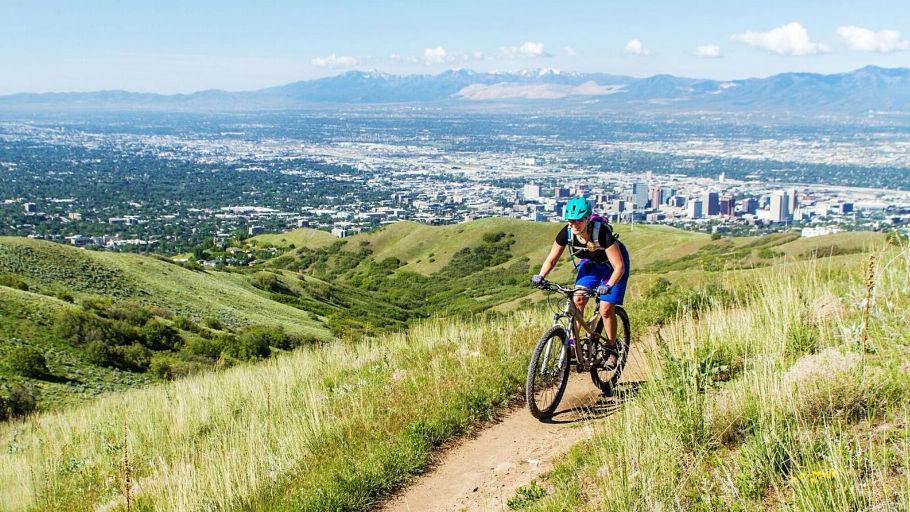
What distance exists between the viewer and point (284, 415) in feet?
24.0

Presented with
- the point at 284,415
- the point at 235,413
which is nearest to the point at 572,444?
the point at 284,415

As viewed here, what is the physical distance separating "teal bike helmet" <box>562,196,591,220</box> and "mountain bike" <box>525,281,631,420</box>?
2.22ft

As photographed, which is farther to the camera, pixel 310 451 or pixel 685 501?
pixel 310 451

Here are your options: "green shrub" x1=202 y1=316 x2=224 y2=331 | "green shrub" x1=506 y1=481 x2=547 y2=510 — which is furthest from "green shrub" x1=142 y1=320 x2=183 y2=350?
"green shrub" x1=506 y1=481 x2=547 y2=510

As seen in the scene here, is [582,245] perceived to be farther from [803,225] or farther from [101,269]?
[803,225]

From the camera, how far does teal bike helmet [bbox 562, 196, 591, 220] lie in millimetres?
6516

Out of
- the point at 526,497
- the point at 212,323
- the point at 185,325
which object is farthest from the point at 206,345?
the point at 526,497

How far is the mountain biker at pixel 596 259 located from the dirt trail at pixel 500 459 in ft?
3.17

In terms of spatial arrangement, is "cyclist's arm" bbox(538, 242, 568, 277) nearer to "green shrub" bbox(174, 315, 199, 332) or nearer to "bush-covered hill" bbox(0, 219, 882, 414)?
"bush-covered hill" bbox(0, 219, 882, 414)

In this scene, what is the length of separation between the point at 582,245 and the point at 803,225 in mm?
104888

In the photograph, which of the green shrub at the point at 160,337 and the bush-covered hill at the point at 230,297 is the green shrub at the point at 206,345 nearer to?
the bush-covered hill at the point at 230,297

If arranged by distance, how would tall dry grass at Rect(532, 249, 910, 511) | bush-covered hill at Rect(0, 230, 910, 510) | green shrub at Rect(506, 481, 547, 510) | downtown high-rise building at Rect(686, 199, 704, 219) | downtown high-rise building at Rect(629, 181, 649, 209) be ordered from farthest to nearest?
downtown high-rise building at Rect(629, 181, 649, 209)
downtown high-rise building at Rect(686, 199, 704, 219)
green shrub at Rect(506, 481, 547, 510)
bush-covered hill at Rect(0, 230, 910, 510)
tall dry grass at Rect(532, 249, 910, 511)

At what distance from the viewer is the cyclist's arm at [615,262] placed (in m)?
6.72

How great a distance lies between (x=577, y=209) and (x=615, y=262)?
0.67 meters
